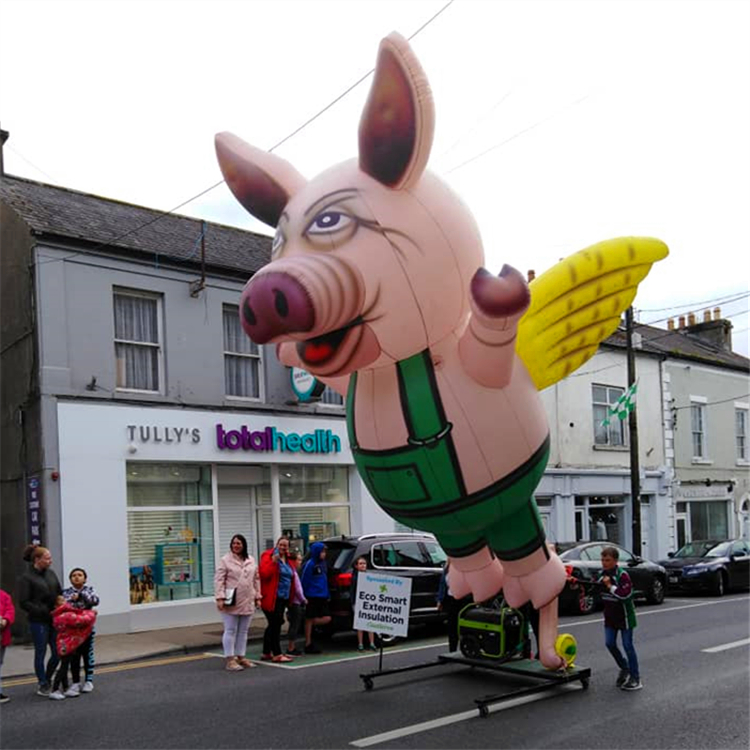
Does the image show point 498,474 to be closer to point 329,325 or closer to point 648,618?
point 329,325

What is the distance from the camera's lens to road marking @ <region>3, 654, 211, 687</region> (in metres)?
10.6

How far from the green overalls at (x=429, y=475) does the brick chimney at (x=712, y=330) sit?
27803 millimetres

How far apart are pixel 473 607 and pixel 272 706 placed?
7.98ft

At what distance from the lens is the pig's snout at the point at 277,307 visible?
4.80 m

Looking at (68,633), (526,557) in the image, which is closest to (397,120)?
(526,557)

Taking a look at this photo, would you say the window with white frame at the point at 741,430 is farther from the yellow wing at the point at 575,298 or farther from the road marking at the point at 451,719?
the yellow wing at the point at 575,298

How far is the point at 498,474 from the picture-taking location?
546cm

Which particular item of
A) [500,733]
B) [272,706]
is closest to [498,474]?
[500,733]

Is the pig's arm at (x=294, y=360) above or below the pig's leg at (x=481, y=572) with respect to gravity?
above

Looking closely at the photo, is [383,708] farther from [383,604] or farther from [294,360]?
[294,360]

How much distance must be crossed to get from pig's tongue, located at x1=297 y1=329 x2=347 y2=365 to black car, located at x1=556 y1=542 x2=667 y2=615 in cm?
942

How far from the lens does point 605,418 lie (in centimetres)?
2402

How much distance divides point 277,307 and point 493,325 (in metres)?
1.25

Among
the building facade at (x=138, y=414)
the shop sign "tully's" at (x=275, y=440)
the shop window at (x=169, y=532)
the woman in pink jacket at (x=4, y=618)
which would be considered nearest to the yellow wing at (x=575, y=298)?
the woman in pink jacket at (x=4, y=618)
